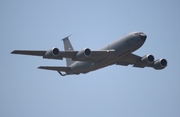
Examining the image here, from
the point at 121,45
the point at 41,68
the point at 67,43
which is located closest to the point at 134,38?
the point at 121,45

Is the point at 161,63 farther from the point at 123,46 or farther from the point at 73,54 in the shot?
the point at 73,54

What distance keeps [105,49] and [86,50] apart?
12.6ft

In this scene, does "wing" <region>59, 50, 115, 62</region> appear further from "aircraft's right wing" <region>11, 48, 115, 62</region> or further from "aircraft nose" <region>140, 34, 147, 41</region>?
"aircraft nose" <region>140, 34, 147, 41</region>

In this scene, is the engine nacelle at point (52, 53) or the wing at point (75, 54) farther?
the wing at point (75, 54)

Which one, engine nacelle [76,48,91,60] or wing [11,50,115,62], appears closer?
wing [11,50,115,62]

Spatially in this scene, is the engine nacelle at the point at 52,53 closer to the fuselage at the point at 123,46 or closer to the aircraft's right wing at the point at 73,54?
the aircraft's right wing at the point at 73,54

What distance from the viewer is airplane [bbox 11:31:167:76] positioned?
159ft

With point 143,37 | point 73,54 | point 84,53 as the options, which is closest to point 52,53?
point 73,54

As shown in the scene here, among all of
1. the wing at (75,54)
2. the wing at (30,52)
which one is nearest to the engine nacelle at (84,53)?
the wing at (75,54)

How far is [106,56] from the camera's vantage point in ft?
166

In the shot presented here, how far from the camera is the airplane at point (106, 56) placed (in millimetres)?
48406

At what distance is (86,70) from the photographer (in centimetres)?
5441

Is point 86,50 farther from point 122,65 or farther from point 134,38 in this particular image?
point 122,65

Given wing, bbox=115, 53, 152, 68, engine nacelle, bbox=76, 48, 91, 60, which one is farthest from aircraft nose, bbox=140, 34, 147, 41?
wing, bbox=115, 53, 152, 68
